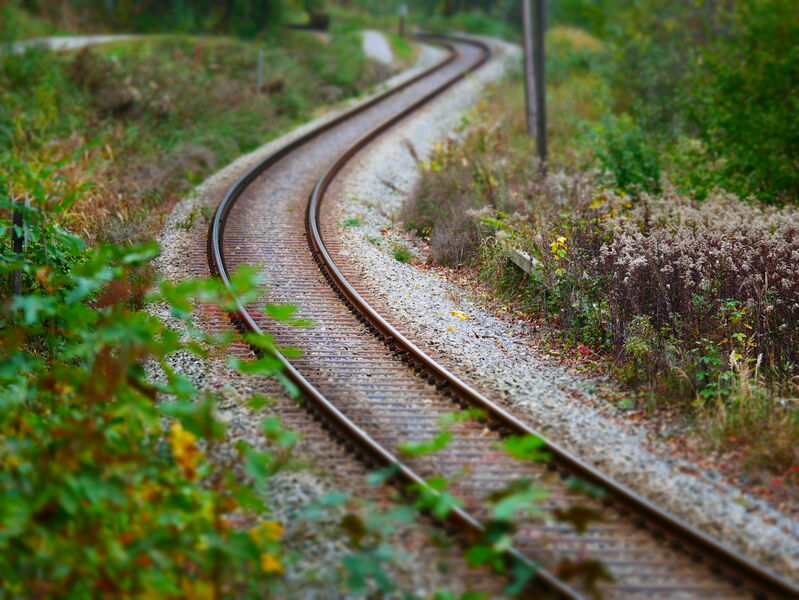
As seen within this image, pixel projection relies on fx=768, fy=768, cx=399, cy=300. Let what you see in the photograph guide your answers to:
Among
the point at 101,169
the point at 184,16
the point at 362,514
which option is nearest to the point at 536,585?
the point at 362,514

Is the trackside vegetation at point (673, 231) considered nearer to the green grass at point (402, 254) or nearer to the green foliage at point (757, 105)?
the green foliage at point (757, 105)

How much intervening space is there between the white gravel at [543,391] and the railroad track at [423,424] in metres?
0.39

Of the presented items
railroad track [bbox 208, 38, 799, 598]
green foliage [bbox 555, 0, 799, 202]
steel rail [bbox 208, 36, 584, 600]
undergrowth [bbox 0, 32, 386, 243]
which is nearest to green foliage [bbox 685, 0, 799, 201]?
green foliage [bbox 555, 0, 799, 202]

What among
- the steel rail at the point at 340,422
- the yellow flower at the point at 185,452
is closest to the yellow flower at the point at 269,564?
the yellow flower at the point at 185,452

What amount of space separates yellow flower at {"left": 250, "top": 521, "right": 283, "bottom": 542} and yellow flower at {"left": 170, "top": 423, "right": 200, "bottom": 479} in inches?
25.0

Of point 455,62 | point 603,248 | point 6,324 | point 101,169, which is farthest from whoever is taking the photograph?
point 455,62

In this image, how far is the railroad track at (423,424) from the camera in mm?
5352

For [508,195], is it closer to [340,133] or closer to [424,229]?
[424,229]

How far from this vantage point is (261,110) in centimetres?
2406

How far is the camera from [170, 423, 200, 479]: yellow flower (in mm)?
5688

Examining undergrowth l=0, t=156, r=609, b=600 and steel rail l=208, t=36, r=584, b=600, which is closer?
undergrowth l=0, t=156, r=609, b=600

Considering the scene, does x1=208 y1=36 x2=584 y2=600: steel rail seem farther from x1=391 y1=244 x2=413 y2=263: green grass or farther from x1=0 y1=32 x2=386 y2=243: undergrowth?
x1=391 y1=244 x2=413 y2=263: green grass

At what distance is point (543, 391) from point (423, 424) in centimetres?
156

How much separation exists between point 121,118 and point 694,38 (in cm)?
2013
